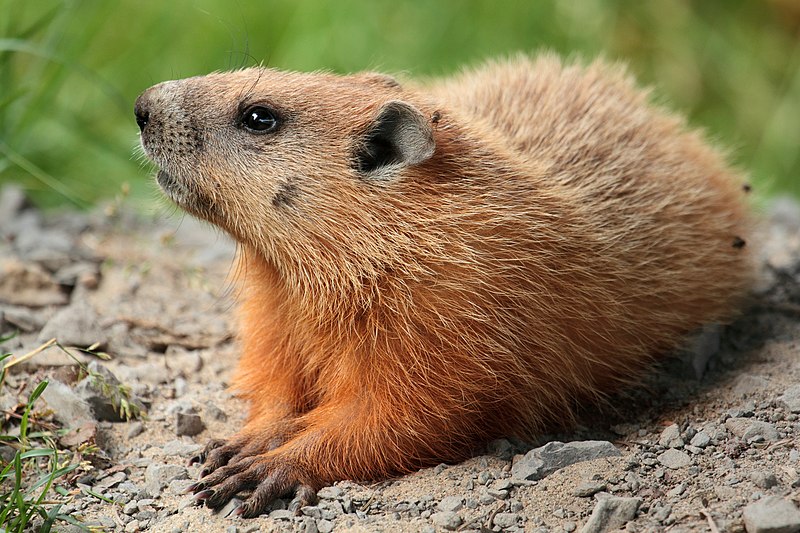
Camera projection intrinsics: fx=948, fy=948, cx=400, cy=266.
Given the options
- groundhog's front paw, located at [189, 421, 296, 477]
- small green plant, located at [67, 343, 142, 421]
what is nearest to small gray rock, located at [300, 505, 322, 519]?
groundhog's front paw, located at [189, 421, 296, 477]

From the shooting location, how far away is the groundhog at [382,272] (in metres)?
3.93

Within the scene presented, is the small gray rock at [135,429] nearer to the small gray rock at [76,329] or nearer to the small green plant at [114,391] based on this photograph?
the small green plant at [114,391]

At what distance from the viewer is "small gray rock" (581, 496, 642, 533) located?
3.25 m

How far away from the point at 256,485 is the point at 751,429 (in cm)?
199

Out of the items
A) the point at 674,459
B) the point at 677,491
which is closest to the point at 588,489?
the point at 677,491

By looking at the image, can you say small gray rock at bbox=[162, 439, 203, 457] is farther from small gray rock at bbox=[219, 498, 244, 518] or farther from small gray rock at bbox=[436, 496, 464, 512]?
small gray rock at bbox=[436, 496, 464, 512]

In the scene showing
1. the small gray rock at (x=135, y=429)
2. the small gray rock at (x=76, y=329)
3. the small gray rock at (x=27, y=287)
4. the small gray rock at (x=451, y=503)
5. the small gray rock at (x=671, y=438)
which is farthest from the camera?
the small gray rock at (x=27, y=287)

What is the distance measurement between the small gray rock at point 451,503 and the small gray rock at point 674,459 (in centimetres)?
83

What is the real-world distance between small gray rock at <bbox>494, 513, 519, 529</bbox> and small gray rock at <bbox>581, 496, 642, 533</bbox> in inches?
10.1

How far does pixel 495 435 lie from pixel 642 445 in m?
0.62

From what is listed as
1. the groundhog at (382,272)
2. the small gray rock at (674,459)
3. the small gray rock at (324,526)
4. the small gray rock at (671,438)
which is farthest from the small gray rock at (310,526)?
the small gray rock at (671,438)

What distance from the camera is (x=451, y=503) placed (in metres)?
3.53

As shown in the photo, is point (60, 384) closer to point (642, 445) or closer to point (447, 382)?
point (447, 382)

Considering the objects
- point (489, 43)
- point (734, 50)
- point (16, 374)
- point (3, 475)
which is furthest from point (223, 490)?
point (734, 50)
